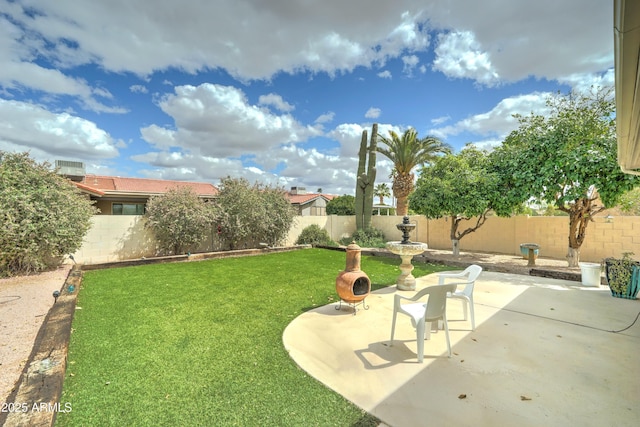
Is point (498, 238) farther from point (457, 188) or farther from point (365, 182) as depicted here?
point (365, 182)

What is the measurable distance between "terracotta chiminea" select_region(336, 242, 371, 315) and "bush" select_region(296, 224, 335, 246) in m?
9.69

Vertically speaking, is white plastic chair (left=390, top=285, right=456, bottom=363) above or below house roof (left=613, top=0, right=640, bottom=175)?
below

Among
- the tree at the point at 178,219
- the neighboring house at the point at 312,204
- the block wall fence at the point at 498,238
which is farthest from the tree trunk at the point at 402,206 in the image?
the neighboring house at the point at 312,204

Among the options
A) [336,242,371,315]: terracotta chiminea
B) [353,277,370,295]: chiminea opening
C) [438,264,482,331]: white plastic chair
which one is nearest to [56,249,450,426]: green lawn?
[336,242,371,315]: terracotta chiminea

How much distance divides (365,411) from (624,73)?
2.85 meters

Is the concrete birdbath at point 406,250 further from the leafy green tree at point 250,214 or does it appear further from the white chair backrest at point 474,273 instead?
the leafy green tree at point 250,214

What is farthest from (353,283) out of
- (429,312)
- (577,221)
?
(577,221)

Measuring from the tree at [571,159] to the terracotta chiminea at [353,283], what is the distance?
722 centimetres

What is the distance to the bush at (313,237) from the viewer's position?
14.7m

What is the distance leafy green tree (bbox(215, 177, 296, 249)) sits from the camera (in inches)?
458

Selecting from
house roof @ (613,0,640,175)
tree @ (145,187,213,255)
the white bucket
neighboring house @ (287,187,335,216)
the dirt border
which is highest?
neighboring house @ (287,187,335,216)

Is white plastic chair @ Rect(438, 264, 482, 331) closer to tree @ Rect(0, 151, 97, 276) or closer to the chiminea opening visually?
the chiminea opening

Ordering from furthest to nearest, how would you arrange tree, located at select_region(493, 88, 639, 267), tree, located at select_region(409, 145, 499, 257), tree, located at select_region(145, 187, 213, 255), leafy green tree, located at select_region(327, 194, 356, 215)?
leafy green tree, located at select_region(327, 194, 356, 215) < tree, located at select_region(145, 187, 213, 255) < tree, located at select_region(409, 145, 499, 257) < tree, located at select_region(493, 88, 639, 267)

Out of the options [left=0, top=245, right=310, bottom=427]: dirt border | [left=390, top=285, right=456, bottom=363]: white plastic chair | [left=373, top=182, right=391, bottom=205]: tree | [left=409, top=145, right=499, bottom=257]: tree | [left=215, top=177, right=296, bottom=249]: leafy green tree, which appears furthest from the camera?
[left=373, top=182, right=391, bottom=205]: tree
